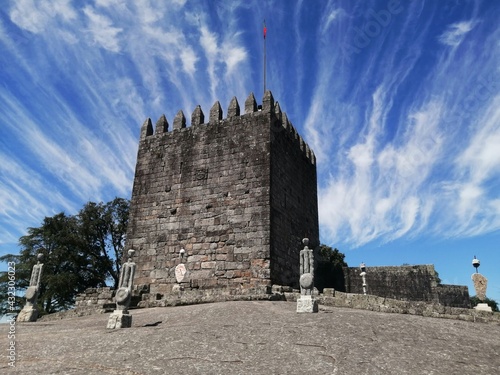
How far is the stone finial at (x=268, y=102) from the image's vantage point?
15578mm

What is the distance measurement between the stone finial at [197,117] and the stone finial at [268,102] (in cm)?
295

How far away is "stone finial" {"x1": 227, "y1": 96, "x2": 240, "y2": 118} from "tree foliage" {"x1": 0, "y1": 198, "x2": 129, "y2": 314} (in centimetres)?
1629

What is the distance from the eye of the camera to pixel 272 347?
20.5ft

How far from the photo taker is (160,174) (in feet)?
54.8

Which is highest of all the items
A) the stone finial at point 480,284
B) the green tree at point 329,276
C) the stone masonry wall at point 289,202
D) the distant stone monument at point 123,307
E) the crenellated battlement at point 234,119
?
the crenellated battlement at point 234,119

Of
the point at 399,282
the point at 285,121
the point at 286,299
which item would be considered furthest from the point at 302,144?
the point at 286,299

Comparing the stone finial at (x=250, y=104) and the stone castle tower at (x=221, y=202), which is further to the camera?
the stone finial at (x=250, y=104)

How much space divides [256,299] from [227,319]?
10.5 ft

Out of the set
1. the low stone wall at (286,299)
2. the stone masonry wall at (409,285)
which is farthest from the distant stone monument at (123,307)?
the stone masonry wall at (409,285)

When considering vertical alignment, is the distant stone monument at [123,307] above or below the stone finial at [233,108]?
below

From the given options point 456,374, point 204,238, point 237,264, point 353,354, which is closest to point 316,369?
point 353,354

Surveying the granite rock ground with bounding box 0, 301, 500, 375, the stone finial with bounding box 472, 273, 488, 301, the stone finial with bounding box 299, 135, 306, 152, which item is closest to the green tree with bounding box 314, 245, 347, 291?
the stone finial with bounding box 299, 135, 306, 152

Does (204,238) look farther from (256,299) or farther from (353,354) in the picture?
(353,354)

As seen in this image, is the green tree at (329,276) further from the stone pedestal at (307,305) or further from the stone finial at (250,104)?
the stone pedestal at (307,305)
